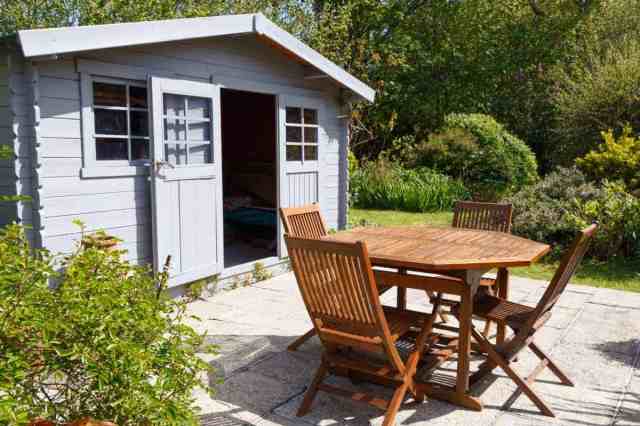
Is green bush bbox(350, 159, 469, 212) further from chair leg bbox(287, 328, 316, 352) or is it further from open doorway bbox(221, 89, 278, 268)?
chair leg bbox(287, 328, 316, 352)

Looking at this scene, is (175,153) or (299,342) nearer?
(299,342)

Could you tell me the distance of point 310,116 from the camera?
733cm

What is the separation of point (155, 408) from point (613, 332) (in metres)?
4.11

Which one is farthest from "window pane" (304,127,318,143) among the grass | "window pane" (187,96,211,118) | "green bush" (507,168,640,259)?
"green bush" (507,168,640,259)

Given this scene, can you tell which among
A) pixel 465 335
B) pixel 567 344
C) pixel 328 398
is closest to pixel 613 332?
pixel 567 344

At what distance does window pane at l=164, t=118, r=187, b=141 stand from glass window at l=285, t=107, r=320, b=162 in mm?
1672

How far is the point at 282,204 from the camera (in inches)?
266

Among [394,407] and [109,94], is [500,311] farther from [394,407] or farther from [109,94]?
[109,94]

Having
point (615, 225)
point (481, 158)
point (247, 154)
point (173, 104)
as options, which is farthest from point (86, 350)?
point (481, 158)

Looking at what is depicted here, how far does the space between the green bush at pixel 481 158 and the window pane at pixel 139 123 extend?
8.76 m

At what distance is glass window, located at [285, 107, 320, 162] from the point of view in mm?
6961

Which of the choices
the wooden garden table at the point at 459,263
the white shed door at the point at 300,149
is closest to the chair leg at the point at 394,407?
the wooden garden table at the point at 459,263

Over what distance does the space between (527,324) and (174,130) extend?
3602 mm

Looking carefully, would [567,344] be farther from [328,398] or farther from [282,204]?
[282,204]
